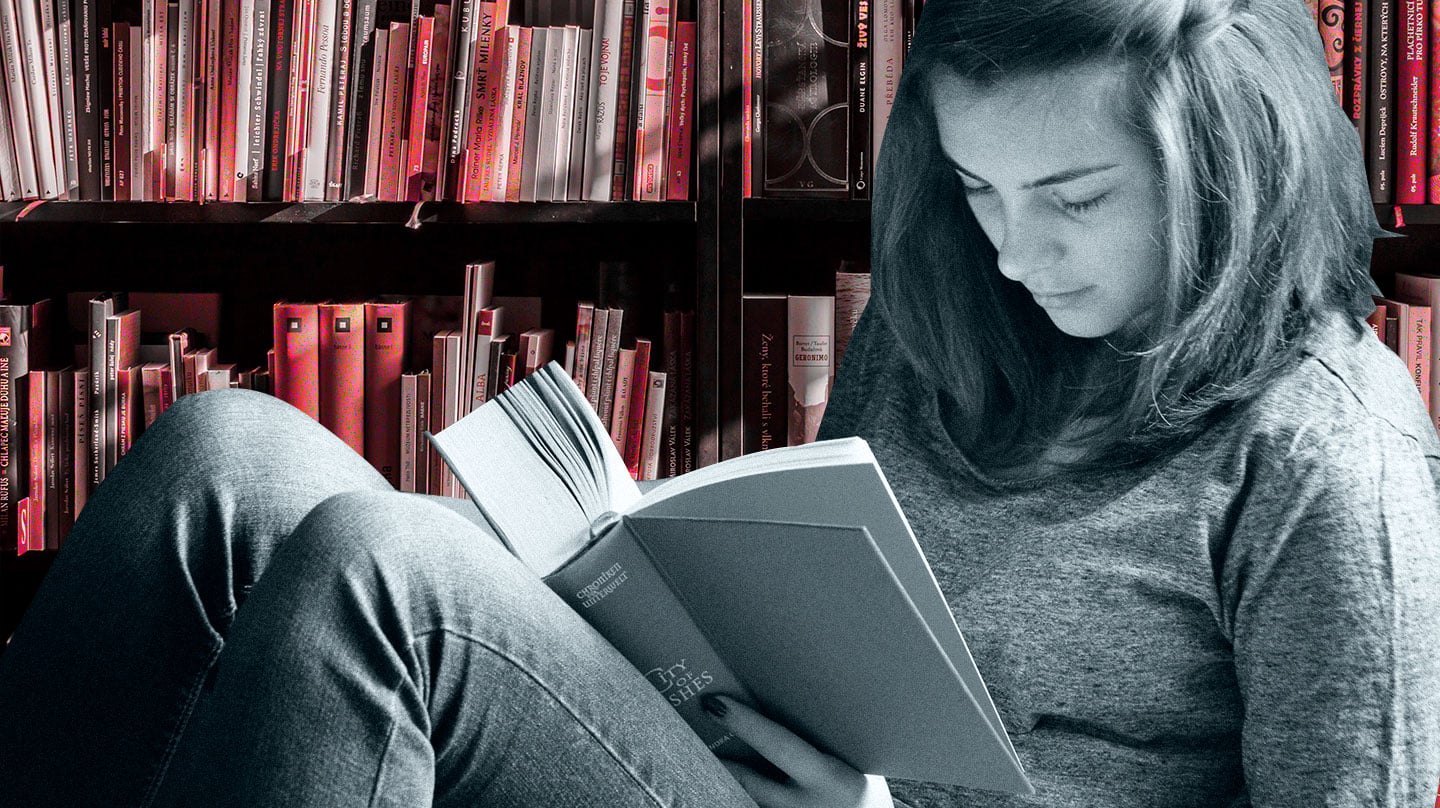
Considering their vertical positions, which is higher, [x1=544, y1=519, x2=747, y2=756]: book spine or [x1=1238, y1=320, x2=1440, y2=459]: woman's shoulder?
[x1=1238, y1=320, x2=1440, y2=459]: woman's shoulder

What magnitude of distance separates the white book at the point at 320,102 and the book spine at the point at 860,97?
1.62 feet

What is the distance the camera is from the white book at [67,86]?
1371 mm

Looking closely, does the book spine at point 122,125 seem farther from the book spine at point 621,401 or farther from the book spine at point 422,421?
the book spine at point 621,401

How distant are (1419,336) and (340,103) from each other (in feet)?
4.08

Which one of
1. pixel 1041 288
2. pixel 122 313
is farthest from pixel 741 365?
pixel 122 313

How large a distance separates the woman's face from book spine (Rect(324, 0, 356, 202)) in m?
0.75

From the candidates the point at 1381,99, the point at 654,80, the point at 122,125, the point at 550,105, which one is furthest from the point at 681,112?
the point at 1381,99

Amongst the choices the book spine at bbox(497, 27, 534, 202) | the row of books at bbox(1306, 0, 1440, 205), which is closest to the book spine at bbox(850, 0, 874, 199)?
the book spine at bbox(497, 27, 534, 202)

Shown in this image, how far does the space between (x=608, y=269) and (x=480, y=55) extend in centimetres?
28

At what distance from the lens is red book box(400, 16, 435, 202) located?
4.39ft

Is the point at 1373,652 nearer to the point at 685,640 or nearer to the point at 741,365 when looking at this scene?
the point at 685,640

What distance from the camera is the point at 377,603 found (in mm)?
608

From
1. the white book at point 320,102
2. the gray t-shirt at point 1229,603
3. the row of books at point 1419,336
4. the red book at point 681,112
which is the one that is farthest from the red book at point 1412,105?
the white book at point 320,102

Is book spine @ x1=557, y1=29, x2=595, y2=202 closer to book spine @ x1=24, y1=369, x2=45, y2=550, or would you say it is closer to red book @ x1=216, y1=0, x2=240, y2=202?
red book @ x1=216, y1=0, x2=240, y2=202
